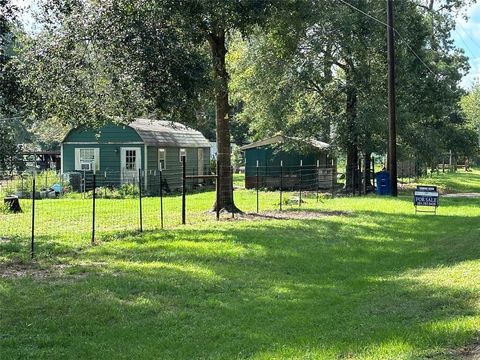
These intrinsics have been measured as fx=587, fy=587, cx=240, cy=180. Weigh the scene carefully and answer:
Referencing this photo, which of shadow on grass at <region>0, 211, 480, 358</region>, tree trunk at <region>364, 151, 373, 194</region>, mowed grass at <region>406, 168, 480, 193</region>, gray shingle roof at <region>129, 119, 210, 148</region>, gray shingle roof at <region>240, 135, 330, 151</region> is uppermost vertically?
gray shingle roof at <region>129, 119, 210, 148</region>

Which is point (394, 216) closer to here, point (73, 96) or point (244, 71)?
point (73, 96)

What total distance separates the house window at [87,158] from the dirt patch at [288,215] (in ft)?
45.8

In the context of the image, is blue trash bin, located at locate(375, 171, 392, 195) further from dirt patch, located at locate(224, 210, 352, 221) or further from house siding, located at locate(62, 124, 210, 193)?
house siding, located at locate(62, 124, 210, 193)

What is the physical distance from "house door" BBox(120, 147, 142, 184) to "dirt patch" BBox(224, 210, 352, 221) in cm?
1213

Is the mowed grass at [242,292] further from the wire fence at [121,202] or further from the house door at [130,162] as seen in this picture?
the house door at [130,162]

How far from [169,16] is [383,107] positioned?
48.3 feet

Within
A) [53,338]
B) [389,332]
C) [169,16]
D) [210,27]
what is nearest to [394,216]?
[210,27]

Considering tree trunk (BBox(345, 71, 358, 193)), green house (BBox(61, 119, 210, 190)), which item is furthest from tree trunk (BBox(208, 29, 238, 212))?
green house (BBox(61, 119, 210, 190))

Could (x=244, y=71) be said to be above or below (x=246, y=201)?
above

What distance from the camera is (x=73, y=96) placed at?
42.8 ft

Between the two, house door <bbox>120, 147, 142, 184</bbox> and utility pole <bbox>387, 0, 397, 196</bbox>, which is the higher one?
utility pole <bbox>387, 0, 397, 196</bbox>

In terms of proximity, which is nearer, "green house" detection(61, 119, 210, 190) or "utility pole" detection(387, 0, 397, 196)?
"utility pole" detection(387, 0, 397, 196)

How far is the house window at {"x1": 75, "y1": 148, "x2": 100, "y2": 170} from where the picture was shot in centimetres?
2916

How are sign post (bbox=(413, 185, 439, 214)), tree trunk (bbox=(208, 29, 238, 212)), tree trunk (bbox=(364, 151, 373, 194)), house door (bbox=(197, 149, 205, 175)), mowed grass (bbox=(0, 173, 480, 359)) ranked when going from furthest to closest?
house door (bbox=(197, 149, 205, 175)), tree trunk (bbox=(364, 151, 373, 194)), sign post (bbox=(413, 185, 439, 214)), tree trunk (bbox=(208, 29, 238, 212)), mowed grass (bbox=(0, 173, 480, 359))
